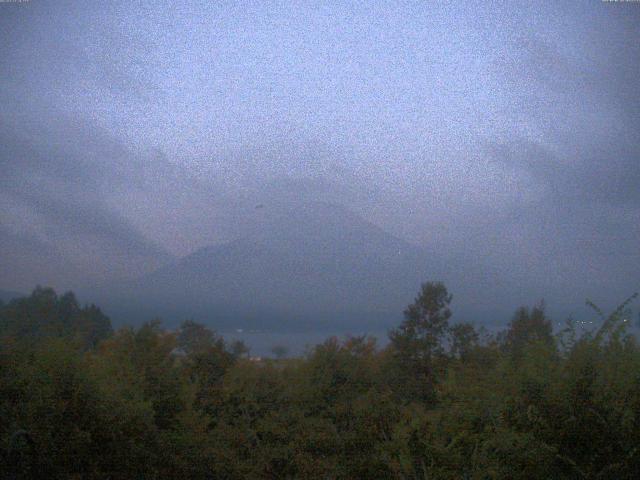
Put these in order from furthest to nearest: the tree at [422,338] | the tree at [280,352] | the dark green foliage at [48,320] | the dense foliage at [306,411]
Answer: the tree at [280,352], the tree at [422,338], the dark green foliage at [48,320], the dense foliage at [306,411]

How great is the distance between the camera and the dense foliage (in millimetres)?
4500

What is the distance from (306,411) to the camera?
39.6 feet

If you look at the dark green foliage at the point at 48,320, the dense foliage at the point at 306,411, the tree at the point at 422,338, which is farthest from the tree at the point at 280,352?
the dark green foliage at the point at 48,320

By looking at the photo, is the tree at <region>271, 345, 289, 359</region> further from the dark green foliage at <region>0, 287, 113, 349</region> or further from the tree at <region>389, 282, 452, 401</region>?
the dark green foliage at <region>0, 287, 113, 349</region>

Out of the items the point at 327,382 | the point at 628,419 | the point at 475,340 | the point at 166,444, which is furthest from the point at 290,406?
the point at 628,419

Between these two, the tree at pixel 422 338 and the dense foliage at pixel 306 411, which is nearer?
the dense foliage at pixel 306 411

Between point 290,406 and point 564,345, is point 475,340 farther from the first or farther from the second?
point 564,345

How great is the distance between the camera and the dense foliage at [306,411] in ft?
14.8

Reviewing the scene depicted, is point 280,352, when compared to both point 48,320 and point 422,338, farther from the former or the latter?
point 48,320

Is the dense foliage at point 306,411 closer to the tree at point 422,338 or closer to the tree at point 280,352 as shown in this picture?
the tree at point 422,338

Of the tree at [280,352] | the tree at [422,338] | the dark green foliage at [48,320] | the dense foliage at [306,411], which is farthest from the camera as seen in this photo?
the tree at [280,352]

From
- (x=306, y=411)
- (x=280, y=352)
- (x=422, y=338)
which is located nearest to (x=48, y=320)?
(x=306, y=411)

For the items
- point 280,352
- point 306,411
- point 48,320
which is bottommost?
point 306,411

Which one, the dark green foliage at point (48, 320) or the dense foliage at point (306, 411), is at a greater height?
the dark green foliage at point (48, 320)
